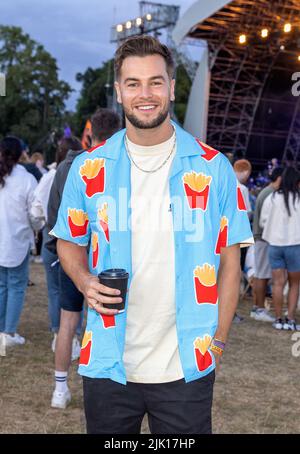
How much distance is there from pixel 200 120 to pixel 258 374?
24.4 meters

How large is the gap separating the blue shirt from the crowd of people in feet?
0.04

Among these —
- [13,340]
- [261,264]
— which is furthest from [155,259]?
[261,264]

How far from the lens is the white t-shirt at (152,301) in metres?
2.30

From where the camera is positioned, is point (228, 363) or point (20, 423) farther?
point (228, 363)

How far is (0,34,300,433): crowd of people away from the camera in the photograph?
2342 mm

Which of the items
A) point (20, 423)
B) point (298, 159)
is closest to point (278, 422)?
point (20, 423)

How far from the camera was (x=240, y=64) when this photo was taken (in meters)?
27.3

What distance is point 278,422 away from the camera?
14.7ft

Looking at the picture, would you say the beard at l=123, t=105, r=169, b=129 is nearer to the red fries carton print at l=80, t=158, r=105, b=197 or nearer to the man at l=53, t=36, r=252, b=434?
the man at l=53, t=36, r=252, b=434

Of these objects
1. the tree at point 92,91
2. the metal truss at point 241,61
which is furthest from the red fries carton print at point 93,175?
the tree at point 92,91

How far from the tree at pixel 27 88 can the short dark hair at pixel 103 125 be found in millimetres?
40076

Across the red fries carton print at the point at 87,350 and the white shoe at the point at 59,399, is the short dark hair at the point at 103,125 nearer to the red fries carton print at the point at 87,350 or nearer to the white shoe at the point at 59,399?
the white shoe at the point at 59,399

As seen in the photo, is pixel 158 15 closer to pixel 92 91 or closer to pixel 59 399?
pixel 92 91

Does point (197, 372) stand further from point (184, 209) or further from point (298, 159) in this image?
point (298, 159)
